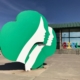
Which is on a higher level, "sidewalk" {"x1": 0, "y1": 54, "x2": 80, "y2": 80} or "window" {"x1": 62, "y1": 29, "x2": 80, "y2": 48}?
"window" {"x1": 62, "y1": 29, "x2": 80, "y2": 48}

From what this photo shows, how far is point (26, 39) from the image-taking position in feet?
30.4

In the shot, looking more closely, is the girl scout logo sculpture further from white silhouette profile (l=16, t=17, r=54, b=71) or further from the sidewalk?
the sidewalk

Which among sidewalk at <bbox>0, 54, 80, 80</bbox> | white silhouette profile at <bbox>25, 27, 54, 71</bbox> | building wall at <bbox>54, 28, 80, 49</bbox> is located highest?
building wall at <bbox>54, 28, 80, 49</bbox>

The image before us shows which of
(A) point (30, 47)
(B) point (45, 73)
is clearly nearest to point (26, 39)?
(A) point (30, 47)

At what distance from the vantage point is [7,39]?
8766 millimetres

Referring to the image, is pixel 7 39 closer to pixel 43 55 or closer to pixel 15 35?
pixel 15 35

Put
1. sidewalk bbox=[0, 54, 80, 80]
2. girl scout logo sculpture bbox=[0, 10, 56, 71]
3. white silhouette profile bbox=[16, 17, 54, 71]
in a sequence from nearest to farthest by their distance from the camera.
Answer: sidewalk bbox=[0, 54, 80, 80], girl scout logo sculpture bbox=[0, 10, 56, 71], white silhouette profile bbox=[16, 17, 54, 71]

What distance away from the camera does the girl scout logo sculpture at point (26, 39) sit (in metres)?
8.79

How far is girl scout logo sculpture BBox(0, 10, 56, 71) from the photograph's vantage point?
28.8ft

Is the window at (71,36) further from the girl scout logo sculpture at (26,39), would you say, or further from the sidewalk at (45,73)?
the girl scout logo sculpture at (26,39)

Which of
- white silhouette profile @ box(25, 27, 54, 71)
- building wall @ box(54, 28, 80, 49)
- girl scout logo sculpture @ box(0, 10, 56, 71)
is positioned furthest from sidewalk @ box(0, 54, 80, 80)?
building wall @ box(54, 28, 80, 49)

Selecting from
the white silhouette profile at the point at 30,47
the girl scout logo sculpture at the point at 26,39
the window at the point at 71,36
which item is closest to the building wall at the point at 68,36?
the window at the point at 71,36

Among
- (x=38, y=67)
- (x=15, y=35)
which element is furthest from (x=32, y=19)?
(x=38, y=67)

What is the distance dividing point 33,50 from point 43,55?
945mm
